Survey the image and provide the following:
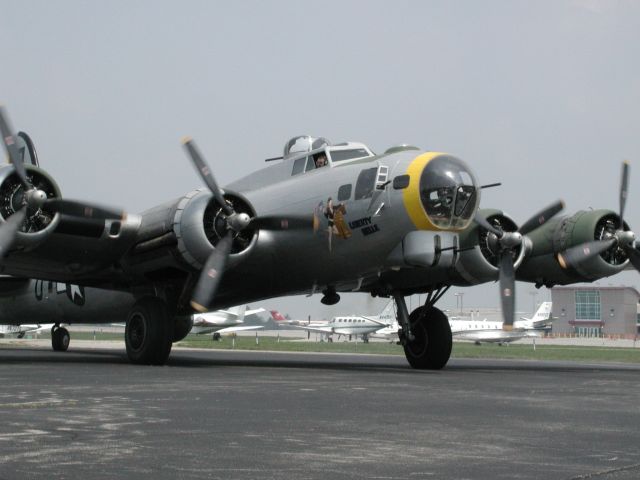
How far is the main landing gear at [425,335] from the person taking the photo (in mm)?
23969

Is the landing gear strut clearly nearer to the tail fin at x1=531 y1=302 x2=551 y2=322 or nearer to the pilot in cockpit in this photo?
the pilot in cockpit

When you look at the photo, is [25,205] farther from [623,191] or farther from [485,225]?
[623,191]

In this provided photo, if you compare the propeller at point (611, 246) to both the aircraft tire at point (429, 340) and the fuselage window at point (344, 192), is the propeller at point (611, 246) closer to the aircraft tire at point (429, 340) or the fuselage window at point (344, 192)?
the aircraft tire at point (429, 340)

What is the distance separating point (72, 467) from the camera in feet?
22.8

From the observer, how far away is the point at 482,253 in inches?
934

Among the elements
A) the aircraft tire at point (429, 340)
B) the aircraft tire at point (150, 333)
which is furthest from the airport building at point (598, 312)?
the aircraft tire at point (150, 333)

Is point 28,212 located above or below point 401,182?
below

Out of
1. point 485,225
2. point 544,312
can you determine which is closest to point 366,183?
point 485,225

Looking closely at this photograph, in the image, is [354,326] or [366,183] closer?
[366,183]

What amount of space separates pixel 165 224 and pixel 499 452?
14793mm

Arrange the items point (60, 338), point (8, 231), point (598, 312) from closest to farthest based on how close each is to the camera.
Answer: point (8, 231) → point (60, 338) → point (598, 312)

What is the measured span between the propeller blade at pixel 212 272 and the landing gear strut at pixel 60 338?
1856 cm

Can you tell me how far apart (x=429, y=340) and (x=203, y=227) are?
22.7 ft

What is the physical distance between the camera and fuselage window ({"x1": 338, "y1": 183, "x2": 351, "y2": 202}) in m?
21.2
